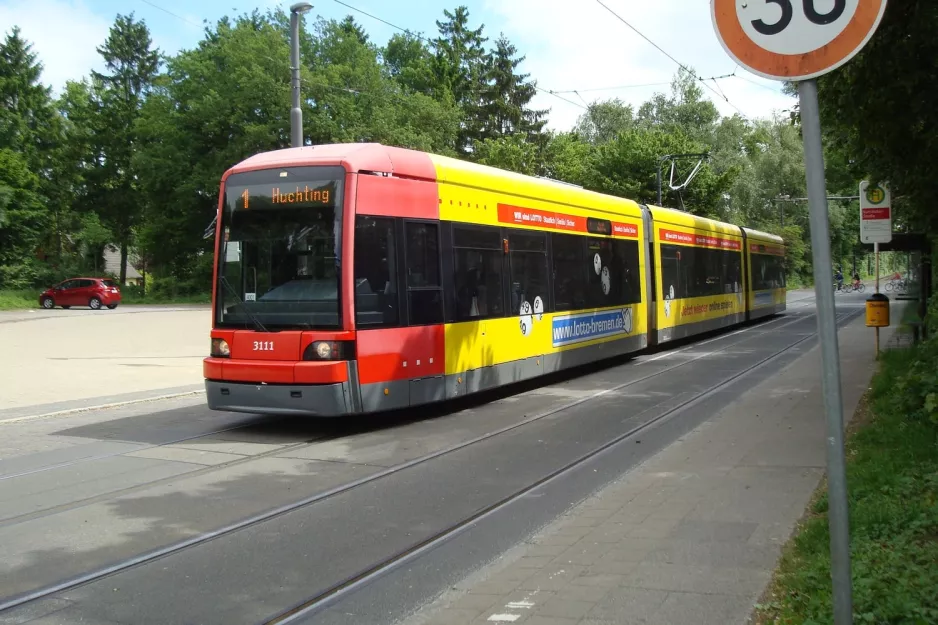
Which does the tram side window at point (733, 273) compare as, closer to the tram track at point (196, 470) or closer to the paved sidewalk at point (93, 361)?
the tram track at point (196, 470)

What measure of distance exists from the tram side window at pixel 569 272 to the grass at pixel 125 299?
126 feet

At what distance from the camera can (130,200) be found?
6266cm

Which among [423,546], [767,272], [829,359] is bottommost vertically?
[423,546]

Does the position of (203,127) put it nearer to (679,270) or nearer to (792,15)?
(679,270)

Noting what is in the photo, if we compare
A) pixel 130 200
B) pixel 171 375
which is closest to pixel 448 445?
pixel 171 375

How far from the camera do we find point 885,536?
190 inches

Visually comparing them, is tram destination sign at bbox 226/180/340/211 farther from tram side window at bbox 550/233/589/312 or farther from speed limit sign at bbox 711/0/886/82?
speed limit sign at bbox 711/0/886/82

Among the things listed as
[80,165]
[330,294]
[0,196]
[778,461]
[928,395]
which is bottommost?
[778,461]

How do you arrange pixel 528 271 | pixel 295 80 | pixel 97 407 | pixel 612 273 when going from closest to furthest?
pixel 97 407 < pixel 528 271 < pixel 612 273 < pixel 295 80

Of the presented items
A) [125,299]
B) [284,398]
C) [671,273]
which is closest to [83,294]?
[125,299]

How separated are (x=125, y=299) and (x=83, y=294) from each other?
8168 mm

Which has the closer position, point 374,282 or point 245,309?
point 374,282

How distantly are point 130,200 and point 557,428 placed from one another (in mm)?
59426

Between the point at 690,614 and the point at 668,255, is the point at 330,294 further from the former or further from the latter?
the point at 668,255
